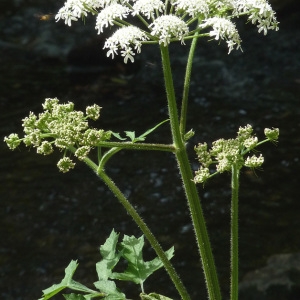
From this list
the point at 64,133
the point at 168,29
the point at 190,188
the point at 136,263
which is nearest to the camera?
the point at 168,29

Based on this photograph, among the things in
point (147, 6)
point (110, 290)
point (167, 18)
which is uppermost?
point (147, 6)

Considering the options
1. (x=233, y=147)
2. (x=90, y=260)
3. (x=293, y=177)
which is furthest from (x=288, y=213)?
(x=233, y=147)

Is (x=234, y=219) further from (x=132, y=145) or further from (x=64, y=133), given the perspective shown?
(x=64, y=133)

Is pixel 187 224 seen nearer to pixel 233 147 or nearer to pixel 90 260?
pixel 90 260

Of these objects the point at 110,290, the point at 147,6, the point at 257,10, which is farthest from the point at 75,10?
the point at 110,290

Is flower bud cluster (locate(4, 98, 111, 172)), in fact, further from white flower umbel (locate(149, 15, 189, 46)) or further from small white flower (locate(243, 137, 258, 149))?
small white flower (locate(243, 137, 258, 149))

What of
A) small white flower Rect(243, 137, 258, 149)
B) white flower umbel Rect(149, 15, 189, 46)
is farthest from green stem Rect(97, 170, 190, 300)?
white flower umbel Rect(149, 15, 189, 46)
